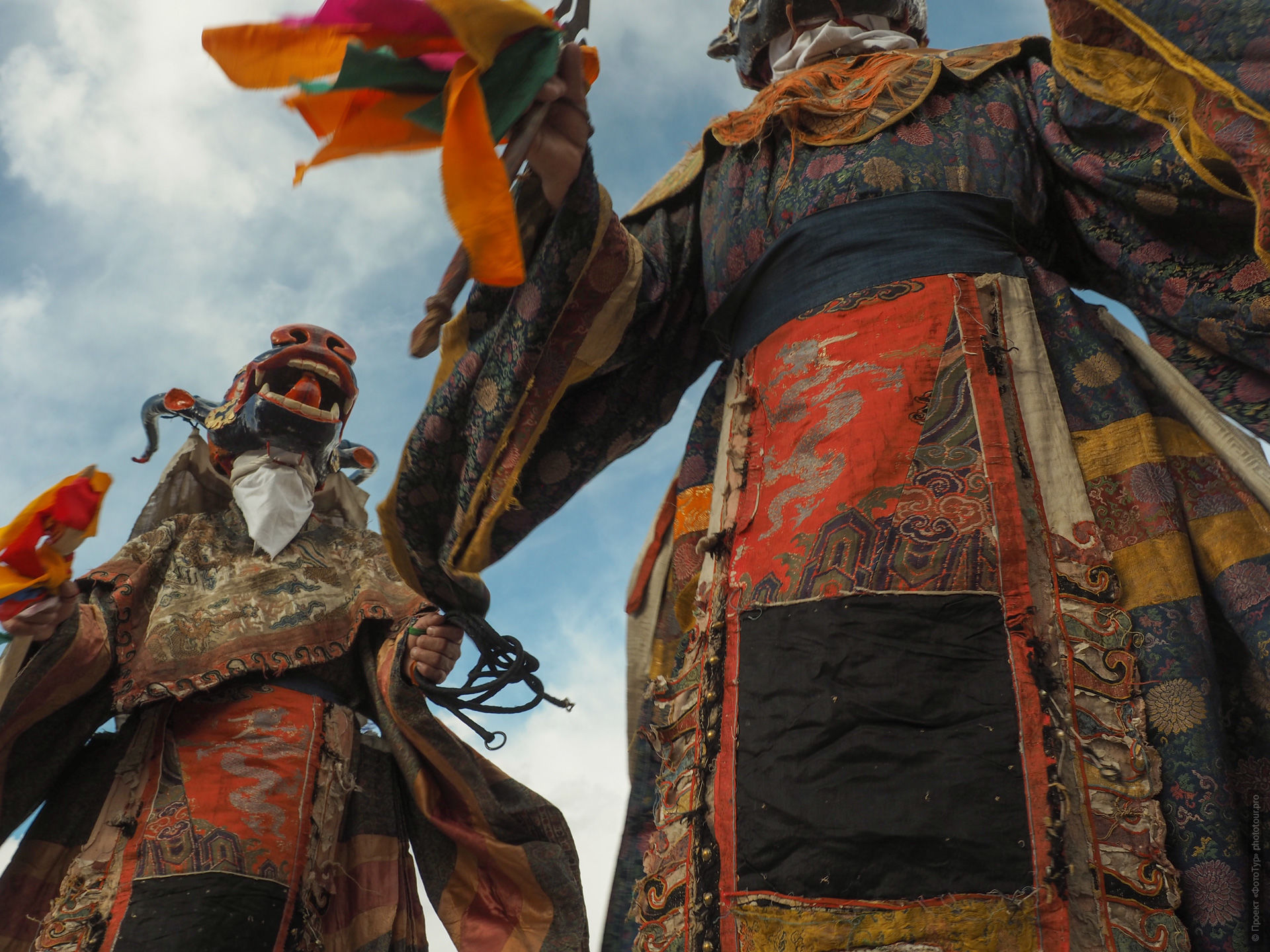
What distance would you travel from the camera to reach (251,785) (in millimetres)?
3076

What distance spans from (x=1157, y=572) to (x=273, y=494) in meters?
2.78

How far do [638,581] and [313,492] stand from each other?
2086 mm

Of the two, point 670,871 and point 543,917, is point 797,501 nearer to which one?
point 670,871

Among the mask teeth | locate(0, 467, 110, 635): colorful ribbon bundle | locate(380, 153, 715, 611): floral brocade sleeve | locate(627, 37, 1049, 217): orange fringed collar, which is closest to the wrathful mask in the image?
the mask teeth

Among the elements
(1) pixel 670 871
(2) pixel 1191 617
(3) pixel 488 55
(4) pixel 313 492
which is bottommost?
(1) pixel 670 871

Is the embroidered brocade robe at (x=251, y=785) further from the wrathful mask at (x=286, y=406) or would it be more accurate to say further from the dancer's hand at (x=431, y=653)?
the wrathful mask at (x=286, y=406)

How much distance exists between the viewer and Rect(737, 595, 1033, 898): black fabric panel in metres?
1.30

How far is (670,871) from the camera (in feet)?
5.02

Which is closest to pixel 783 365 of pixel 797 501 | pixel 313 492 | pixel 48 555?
pixel 797 501

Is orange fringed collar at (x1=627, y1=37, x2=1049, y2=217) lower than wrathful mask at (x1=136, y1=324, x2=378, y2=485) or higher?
lower

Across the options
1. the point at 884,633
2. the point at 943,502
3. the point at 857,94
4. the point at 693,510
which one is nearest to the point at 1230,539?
the point at 943,502

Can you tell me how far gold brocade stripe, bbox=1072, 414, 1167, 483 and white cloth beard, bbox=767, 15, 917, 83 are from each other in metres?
0.86

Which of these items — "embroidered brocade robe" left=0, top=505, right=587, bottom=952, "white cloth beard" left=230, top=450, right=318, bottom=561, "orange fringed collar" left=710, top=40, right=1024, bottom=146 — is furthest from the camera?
"white cloth beard" left=230, top=450, right=318, bottom=561

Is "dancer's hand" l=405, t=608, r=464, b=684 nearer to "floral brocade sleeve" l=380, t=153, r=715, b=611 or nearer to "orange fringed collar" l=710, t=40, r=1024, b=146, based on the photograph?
"floral brocade sleeve" l=380, t=153, r=715, b=611
